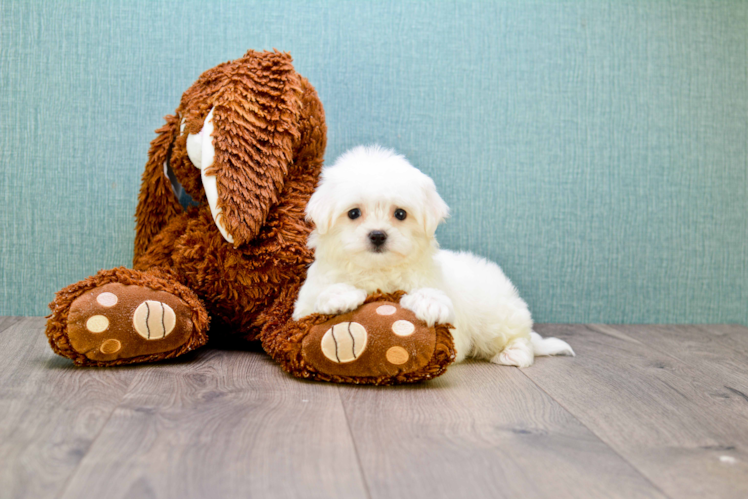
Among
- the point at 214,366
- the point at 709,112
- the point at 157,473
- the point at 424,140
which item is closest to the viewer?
the point at 157,473

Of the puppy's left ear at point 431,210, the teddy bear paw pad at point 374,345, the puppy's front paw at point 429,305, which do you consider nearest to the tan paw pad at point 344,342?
the teddy bear paw pad at point 374,345

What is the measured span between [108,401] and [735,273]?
1.87 meters

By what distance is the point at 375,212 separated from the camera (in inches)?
46.0

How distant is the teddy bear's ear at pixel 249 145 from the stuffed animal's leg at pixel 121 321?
20 cm

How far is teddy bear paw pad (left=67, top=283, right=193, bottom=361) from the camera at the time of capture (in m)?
1.18

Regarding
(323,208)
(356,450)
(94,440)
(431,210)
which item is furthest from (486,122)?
(94,440)

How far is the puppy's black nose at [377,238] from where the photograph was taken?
1142 mm

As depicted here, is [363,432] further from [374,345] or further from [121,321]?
[121,321]

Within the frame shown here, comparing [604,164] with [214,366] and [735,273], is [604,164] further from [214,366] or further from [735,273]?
[214,366]

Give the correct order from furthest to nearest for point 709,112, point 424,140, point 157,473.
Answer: point 709,112 < point 424,140 < point 157,473

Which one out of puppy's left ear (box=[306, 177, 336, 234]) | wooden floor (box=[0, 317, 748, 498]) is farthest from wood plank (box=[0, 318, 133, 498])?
puppy's left ear (box=[306, 177, 336, 234])

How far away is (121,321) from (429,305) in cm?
62

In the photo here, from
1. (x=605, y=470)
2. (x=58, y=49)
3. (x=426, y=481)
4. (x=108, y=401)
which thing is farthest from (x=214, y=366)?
(x=58, y=49)

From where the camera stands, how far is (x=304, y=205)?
1.36m
